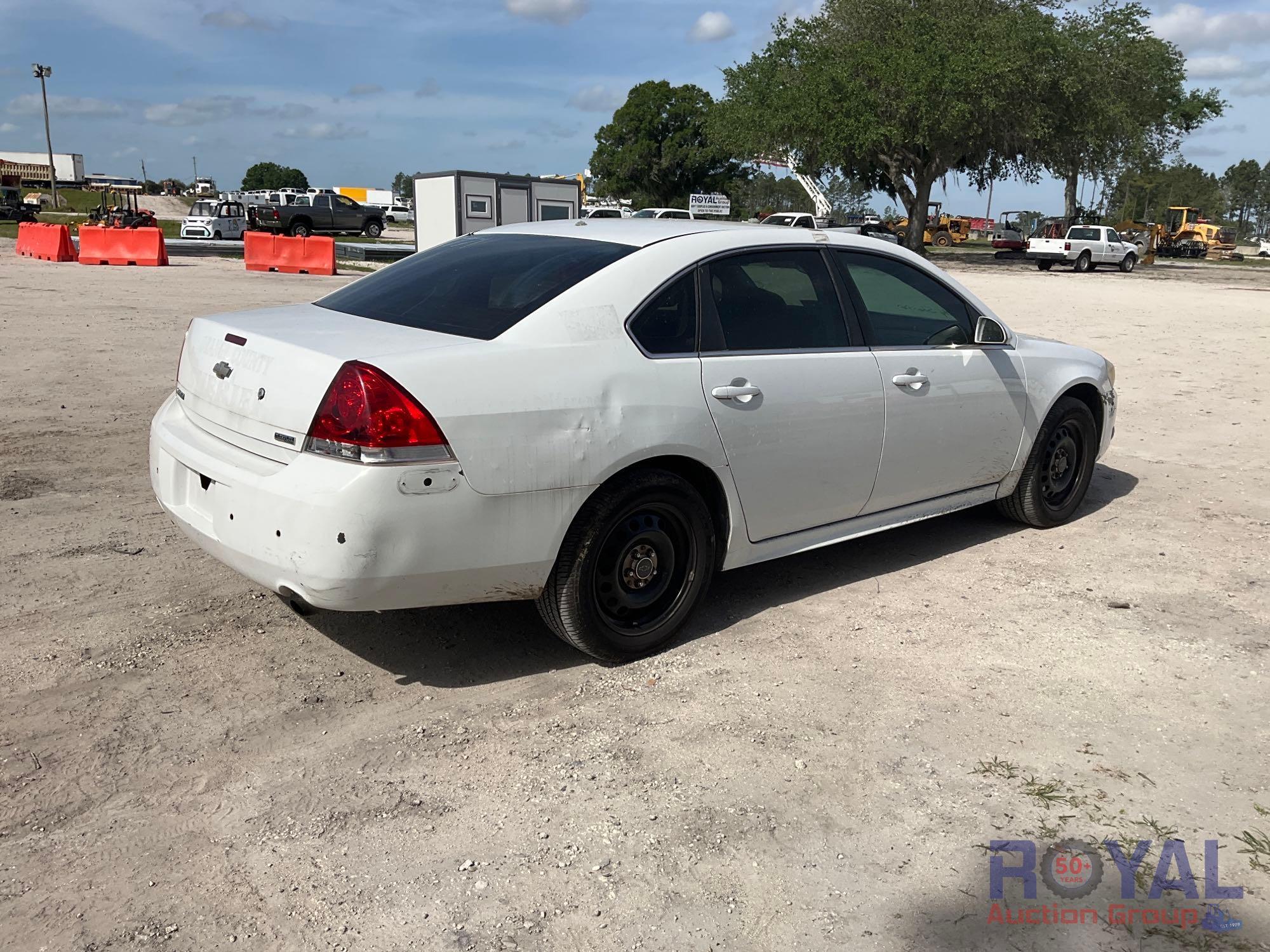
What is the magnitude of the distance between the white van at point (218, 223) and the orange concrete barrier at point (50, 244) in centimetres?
1305

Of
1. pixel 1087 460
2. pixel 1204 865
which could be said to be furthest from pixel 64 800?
pixel 1087 460

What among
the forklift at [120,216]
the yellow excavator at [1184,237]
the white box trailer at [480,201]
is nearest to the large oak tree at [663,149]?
the yellow excavator at [1184,237]

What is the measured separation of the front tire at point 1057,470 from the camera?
18.5 ft

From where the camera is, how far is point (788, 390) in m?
4.21

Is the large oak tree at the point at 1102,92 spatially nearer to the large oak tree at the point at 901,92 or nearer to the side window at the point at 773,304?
the large oak tree at the point at 901,92

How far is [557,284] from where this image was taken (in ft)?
12.6

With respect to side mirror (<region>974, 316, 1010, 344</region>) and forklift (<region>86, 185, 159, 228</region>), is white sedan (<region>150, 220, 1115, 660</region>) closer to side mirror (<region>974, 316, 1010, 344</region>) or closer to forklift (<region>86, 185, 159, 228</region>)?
side mirror (<region>974, 316, 1010, 344</region>)

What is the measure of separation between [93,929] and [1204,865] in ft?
9.25

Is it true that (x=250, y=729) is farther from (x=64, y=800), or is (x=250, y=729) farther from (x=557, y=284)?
(x=557, y=284)

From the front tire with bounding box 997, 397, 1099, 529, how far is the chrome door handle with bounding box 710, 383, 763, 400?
220 centimetres

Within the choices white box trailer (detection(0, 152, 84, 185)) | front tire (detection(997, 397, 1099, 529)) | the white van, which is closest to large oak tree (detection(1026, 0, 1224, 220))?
the white van

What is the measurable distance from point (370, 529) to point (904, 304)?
290 centimetres

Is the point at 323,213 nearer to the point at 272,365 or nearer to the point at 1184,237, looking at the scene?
the point at 272,365

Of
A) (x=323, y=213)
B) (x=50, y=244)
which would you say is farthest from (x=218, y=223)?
(x=50, y=244)
